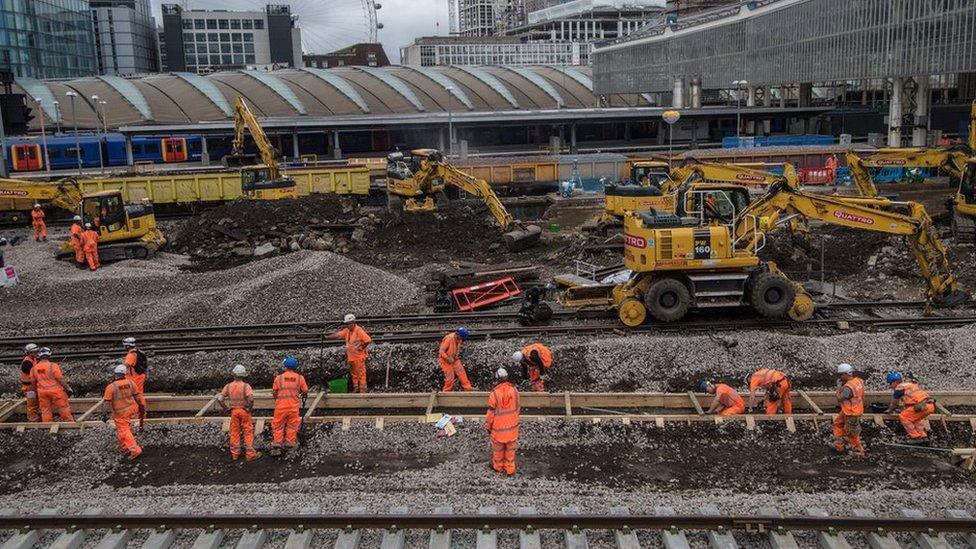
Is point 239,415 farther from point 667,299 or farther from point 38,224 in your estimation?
point 38,224

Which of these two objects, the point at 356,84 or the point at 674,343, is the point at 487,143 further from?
the point at 674,343

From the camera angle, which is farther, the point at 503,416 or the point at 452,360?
the point at 452,360

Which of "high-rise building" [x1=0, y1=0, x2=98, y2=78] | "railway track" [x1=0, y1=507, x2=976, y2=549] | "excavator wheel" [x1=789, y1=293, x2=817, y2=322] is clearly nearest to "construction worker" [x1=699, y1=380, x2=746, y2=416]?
"railway track" [x1=0, y1=507, x2=976, y2=549]

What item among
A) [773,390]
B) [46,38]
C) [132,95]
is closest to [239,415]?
[773,390]

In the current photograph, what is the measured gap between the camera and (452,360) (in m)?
13.5

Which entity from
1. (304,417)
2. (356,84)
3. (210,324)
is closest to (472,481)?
(304,417)

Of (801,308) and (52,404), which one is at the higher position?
(801,308)

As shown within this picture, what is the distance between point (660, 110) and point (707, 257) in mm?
41725

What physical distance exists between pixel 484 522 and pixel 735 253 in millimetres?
9799

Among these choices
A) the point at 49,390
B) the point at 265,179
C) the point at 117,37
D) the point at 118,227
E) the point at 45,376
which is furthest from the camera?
the point at 117,37

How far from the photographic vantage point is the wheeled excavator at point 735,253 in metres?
16.0

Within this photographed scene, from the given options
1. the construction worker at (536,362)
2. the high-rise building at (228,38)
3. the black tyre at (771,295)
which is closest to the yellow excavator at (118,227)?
the construction worker at (536,362)

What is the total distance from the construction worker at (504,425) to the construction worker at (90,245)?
17823 mm

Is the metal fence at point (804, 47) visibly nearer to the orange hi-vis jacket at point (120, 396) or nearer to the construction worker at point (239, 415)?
the construction worker at point (239, 415)
